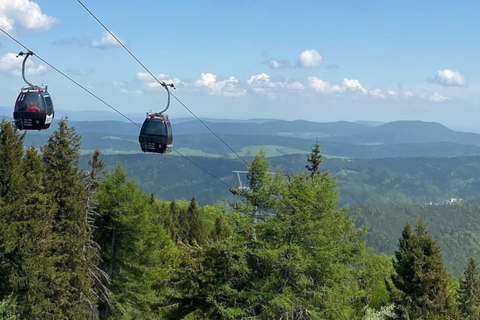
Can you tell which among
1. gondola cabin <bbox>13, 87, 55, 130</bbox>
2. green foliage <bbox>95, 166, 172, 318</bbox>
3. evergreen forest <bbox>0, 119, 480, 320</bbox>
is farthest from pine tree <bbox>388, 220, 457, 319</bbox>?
gondola cabin <bbox>13, 87, 55, 130</bbox>

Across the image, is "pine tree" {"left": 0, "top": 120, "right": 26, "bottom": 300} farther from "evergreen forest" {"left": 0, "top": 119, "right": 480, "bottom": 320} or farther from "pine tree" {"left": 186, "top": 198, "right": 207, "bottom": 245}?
"pine tree" {"left": 186, "top": 198, "right": 207, "bottom": 245}

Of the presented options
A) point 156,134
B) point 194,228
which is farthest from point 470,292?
point 156,134

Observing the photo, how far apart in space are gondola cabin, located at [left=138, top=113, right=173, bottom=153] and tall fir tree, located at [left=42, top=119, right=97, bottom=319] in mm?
7343

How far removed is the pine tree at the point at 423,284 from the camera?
2880 cm

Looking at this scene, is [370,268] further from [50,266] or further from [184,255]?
[50,266]

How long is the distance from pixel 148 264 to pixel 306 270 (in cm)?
1468

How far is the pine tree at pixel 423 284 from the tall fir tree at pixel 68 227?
1700 centimetres

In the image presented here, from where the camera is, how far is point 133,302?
1304 inches

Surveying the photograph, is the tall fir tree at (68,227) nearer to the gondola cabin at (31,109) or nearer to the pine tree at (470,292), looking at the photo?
the gondola cabin at (31,109)

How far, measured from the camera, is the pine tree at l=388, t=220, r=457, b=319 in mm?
28797

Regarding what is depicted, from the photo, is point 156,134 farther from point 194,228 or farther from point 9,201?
point 194,228

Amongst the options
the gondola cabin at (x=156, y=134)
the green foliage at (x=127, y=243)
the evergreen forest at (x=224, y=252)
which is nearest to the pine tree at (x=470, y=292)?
the evergreen forest at (x=224, y=252)

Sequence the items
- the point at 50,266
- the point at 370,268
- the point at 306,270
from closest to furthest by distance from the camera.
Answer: the point at 306,270 < the point at 50,266 < the point at 370,268

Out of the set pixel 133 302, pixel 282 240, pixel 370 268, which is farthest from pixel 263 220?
pixel 133 302
